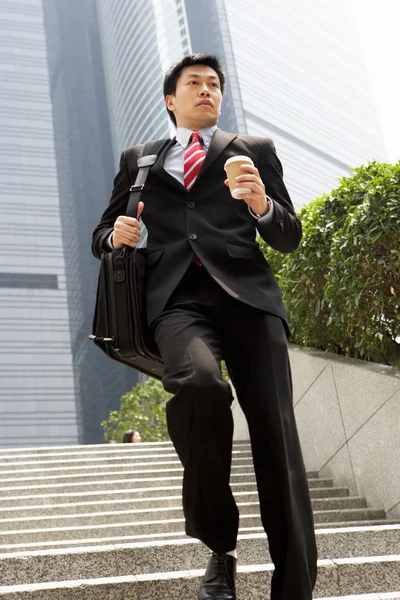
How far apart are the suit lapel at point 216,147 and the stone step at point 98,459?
4584 mm

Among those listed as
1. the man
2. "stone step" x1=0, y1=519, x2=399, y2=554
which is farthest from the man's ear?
"stone step" x1=0, y1=519, x2=399, y2=554

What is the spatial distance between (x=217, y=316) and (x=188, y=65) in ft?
3.35

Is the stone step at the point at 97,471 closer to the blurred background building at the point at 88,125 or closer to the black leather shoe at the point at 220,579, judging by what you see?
the black leather shoe at the point at 220,579

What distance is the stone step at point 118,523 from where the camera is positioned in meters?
4.52

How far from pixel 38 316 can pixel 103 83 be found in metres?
26.4

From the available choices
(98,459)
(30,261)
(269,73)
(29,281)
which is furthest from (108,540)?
(269,73)

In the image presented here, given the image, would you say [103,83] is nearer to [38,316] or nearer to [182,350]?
[38,316]

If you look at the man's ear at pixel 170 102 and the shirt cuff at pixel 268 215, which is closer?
the shirt cuff at pixel 268 215

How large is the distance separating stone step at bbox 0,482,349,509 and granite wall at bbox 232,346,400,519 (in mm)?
200

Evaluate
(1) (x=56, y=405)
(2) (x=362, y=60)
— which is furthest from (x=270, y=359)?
(2) (x=362, y=60)

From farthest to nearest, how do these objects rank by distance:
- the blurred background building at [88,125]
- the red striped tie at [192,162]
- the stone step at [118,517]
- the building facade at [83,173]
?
1. the building facade at [83,173]
2. the blurred background building at [88,125]
3. the stone step at [118,517]
4. the red striped tie at [192,162]

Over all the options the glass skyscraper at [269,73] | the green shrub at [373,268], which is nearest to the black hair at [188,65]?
the green shrub at [373,268]

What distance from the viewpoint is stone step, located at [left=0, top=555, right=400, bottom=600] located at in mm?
2508

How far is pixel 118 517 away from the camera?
16.3ft
